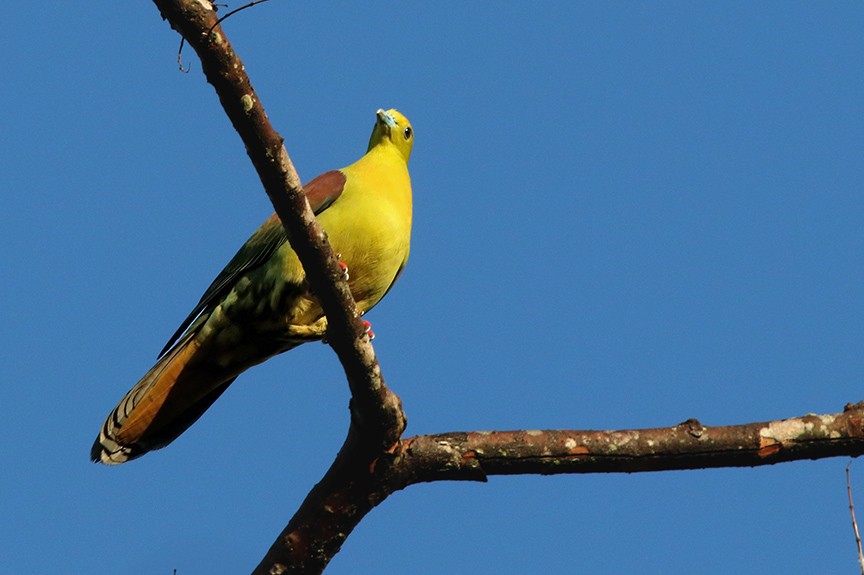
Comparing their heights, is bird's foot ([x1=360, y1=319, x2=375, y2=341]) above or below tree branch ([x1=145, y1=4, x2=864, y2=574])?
above

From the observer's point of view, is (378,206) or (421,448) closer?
(421,448)

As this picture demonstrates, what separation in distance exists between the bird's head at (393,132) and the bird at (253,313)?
2.38 feet

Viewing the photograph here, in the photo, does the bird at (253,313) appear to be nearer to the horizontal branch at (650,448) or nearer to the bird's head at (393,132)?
the bird's head at (393,132)

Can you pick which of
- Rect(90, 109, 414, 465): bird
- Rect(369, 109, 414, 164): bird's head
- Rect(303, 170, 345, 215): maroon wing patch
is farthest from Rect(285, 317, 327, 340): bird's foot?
Rect(369, 109, 414, 164): bird's head

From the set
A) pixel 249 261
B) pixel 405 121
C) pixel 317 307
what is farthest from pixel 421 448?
pixel 405 121

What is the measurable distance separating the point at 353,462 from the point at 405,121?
2266 mm

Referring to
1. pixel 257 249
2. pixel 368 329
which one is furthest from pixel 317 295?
pixel 257 249

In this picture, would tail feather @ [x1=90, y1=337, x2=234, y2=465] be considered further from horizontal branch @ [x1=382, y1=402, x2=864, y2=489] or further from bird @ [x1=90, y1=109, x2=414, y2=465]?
horizontal branch @ [x1=382, y1=402, x2=864, y2=489]

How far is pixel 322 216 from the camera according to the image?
182 inches

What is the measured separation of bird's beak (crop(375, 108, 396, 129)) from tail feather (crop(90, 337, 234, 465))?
166 centimetres

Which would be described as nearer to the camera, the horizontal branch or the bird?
the horizontal branch

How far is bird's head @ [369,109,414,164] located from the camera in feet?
18.0

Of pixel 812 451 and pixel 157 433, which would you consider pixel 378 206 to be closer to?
pixel 157 433

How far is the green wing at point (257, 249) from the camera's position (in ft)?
14.9
